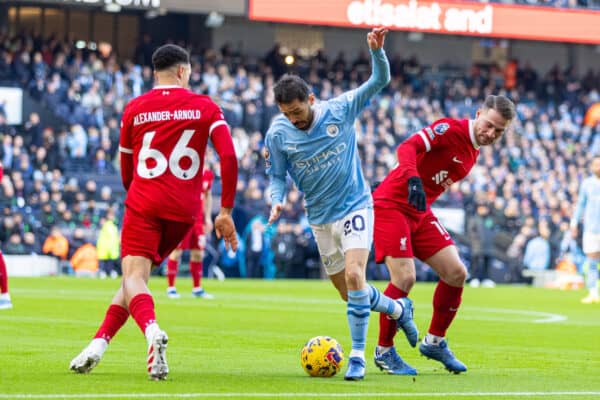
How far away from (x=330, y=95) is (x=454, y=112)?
4635 millimetres

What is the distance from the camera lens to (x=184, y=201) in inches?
354

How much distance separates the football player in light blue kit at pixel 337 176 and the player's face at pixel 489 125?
1.03 meters

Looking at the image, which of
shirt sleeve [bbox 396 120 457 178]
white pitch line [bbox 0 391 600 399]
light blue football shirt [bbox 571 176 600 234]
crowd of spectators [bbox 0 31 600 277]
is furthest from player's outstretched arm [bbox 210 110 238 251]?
crowd of spectators [bbox 0 31 600 277]

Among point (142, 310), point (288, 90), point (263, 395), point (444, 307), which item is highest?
point (288, 90)

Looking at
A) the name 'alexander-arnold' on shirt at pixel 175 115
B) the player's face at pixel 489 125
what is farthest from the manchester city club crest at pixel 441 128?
the name 'alexander-arnold' on shirt at pixel 175 115

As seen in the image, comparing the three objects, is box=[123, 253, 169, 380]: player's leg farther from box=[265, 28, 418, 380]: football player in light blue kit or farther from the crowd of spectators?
the crowd of spectators

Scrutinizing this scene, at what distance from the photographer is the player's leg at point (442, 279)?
1015 cm

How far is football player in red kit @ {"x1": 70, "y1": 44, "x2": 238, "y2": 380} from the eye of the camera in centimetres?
888

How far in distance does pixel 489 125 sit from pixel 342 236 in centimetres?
151

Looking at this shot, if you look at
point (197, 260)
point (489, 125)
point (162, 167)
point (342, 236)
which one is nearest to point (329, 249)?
point (342, 236)

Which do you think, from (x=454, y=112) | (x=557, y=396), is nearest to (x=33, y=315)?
(x=557, y=396)

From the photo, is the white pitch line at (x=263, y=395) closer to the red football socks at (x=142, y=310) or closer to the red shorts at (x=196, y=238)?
the red football socks at (x=142, y=310)

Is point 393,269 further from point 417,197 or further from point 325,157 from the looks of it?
point 325,157

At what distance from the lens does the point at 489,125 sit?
9.94 m
